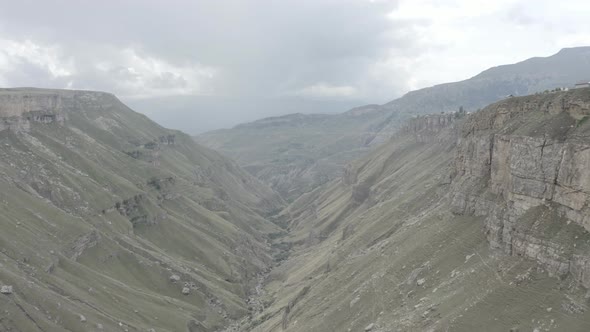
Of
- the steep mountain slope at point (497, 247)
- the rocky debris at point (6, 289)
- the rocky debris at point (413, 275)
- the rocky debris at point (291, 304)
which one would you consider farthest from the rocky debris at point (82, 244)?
the rocky debris at point (413, 275)

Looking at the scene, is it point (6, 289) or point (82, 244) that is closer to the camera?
point (6, 289)

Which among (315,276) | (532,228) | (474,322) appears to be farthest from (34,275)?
(532,228)

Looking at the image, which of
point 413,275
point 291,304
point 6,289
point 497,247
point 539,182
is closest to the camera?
point 539,182

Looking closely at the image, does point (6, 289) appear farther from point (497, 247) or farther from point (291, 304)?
point (497, 247)

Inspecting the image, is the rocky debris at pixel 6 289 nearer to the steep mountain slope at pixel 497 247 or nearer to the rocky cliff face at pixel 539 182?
the steep mountain slope at pixel 497 247

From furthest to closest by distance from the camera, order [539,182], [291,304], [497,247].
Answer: [291,304] < [497,247] < [539,182]

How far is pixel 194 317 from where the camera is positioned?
166 m

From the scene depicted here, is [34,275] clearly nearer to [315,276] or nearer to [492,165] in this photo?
[315,276]

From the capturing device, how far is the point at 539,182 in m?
73.9

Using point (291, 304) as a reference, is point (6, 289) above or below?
above

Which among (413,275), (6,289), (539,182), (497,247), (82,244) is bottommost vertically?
(413,275)

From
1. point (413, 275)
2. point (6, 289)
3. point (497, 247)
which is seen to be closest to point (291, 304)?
point (413, 275)

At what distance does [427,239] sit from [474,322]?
115ft

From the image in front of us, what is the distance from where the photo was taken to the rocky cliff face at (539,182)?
6519cm
